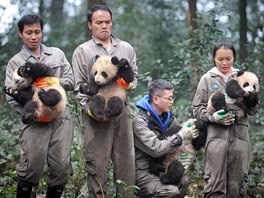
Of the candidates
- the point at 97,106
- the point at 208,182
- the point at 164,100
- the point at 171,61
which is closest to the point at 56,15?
the point at 171,61

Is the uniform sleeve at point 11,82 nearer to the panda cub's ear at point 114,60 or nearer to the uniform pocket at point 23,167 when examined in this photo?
the uniform pocket at point 23,167

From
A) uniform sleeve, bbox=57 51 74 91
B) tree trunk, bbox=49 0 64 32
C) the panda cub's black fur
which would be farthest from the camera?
tree trunk, bbox=49 0 64 32

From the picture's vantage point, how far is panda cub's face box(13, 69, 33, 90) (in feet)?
18.3

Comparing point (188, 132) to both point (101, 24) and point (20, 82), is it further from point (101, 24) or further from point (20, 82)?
point (20, 82)

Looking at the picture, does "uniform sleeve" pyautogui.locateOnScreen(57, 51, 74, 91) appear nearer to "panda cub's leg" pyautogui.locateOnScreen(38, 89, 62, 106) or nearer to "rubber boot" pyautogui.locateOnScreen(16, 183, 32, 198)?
"panda cub's leg" pyautogui.locateOnScreen(38, 89, 62, 106)

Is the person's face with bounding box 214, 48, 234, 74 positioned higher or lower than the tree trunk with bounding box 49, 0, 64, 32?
lower

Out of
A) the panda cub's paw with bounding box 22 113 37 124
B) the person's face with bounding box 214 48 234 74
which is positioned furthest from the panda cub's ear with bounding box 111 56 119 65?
the person's face with bounding box 214 48 234 74

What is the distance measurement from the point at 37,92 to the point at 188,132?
6.28 ft

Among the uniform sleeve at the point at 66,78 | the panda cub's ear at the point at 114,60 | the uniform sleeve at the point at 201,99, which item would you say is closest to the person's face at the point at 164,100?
the uniform sleeve at the point at 201,99

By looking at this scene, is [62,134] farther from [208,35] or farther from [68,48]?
[68,48]

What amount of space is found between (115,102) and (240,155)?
177cm

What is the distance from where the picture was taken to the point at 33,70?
5566mm

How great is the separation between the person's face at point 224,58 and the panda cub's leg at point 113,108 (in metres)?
1.53

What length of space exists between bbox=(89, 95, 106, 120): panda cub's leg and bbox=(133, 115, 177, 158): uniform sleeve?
71cm
